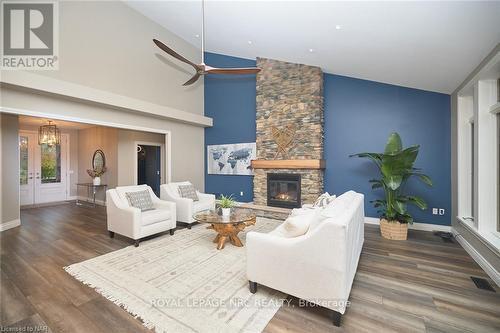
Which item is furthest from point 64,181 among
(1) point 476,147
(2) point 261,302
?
(1) point 476,147

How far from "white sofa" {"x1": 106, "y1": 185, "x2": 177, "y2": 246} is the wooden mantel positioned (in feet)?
8.19

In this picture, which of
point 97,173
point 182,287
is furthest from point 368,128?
point 97,173

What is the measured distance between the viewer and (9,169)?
443cm

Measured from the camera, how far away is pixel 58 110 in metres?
3.84

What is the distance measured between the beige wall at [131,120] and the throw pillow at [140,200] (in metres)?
1.82

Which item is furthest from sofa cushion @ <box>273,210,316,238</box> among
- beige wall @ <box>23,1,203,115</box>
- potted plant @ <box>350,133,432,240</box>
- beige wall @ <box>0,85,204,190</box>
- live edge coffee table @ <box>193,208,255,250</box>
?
beige wall @ <box>23,1,203,115</box>

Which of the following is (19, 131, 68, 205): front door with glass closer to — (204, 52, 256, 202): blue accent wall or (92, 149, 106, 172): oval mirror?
(92, 149, 106, 172): oval mirror

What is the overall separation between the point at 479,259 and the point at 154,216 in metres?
4.72

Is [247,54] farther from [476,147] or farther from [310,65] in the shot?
[476,147]

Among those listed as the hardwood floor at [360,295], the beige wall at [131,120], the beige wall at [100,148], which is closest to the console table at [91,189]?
the beige wall at [100,148]

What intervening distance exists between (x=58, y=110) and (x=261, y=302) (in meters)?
4.58

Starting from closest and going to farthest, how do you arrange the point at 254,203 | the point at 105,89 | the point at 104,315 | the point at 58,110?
the point at 104,315 < the point at 58,110 < the point at 105,89 < the point at 254,203

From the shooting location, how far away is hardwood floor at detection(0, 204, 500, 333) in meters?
1.79

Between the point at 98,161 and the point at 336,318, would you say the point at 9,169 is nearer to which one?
the point at 98,161
